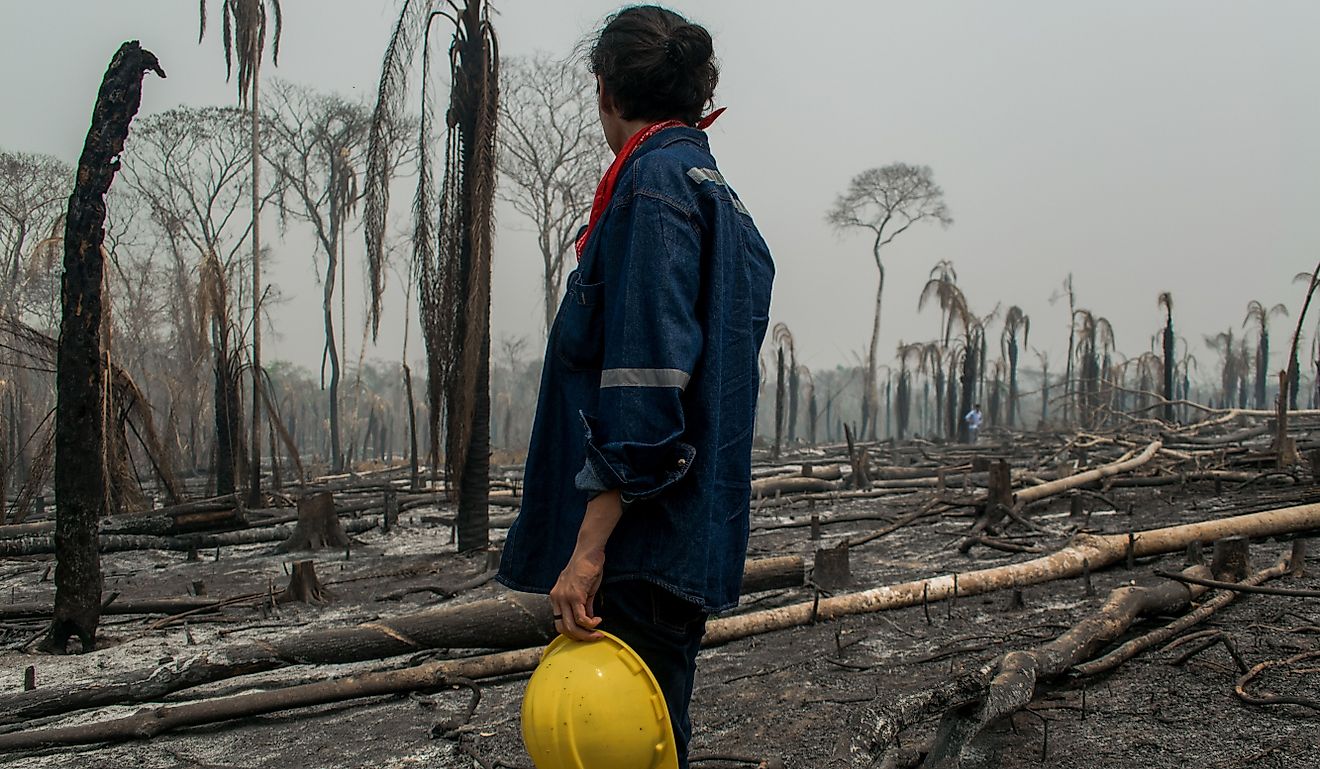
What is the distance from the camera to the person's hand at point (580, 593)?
1647mm

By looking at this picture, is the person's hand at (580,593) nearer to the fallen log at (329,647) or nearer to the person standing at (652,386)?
the person standing at (652,386)

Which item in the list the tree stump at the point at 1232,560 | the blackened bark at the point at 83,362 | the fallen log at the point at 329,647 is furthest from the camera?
the blackened bark at the point at 83,362

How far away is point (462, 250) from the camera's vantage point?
8.75 metres

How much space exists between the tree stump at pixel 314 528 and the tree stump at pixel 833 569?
17.5 feet

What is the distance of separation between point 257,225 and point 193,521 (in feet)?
39.6

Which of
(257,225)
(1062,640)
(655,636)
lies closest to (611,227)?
(655,636)

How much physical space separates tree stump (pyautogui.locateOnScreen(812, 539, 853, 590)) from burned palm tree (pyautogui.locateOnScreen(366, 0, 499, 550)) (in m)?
3.67

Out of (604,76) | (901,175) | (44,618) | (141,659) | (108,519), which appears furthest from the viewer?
(901,175)

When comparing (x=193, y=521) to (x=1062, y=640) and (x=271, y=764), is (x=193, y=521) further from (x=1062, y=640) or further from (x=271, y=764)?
(x=1062, y=640)

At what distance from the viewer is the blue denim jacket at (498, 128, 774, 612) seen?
164 centimetres

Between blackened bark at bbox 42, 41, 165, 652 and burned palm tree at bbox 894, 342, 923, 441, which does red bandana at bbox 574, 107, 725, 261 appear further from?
burned palm tree at bbox 894, 342, 923, 441

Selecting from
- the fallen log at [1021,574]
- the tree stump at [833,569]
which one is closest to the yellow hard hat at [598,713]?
the fallen log at [1021,574]

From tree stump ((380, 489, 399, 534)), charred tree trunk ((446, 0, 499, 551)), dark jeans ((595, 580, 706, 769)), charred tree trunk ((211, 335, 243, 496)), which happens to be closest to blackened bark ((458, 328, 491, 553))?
charred tree trunk ((446, 0, 499, 551))

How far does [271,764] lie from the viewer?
10.6 feet
